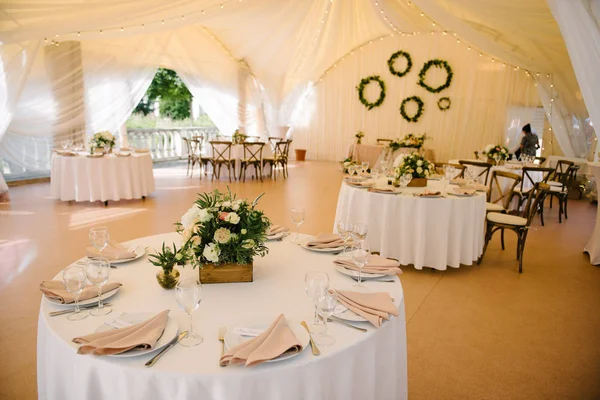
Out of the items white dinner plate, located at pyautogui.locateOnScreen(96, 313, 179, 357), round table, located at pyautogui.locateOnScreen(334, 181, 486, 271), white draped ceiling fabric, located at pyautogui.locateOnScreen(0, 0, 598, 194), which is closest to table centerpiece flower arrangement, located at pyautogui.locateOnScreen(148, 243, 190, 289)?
white dinner plate, located at pyautogui.locateOnScreen(96, 313, 179, 357)

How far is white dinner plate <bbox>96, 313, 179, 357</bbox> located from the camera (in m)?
1.36

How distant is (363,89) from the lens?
13992mm

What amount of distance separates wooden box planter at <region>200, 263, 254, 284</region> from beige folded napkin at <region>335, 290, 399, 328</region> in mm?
429

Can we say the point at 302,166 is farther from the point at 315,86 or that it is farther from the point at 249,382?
the point at 249,382

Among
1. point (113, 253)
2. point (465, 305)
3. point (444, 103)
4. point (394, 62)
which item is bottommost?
point (465, 305)

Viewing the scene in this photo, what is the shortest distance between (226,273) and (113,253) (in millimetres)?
685

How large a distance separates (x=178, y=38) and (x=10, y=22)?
235 inches

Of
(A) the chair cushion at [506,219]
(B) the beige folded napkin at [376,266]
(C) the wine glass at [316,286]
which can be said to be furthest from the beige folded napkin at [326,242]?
(A) the chair cushion at [506,219]

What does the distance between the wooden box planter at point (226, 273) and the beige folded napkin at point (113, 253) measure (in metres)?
0.53

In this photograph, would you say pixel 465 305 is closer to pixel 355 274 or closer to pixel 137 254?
pixel 355 274

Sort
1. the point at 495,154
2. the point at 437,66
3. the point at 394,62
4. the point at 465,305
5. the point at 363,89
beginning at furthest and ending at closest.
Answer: the point at 363,89 → the point at 394,62 → the point at 437,66 → the point at 495,154 → the point at 465,305

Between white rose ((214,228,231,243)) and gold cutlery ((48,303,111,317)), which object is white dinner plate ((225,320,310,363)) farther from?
gold cutlery ((48,303,111,317))

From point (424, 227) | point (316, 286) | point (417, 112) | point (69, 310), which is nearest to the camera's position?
point (316, 286)

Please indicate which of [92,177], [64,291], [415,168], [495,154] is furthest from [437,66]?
[64,291]
